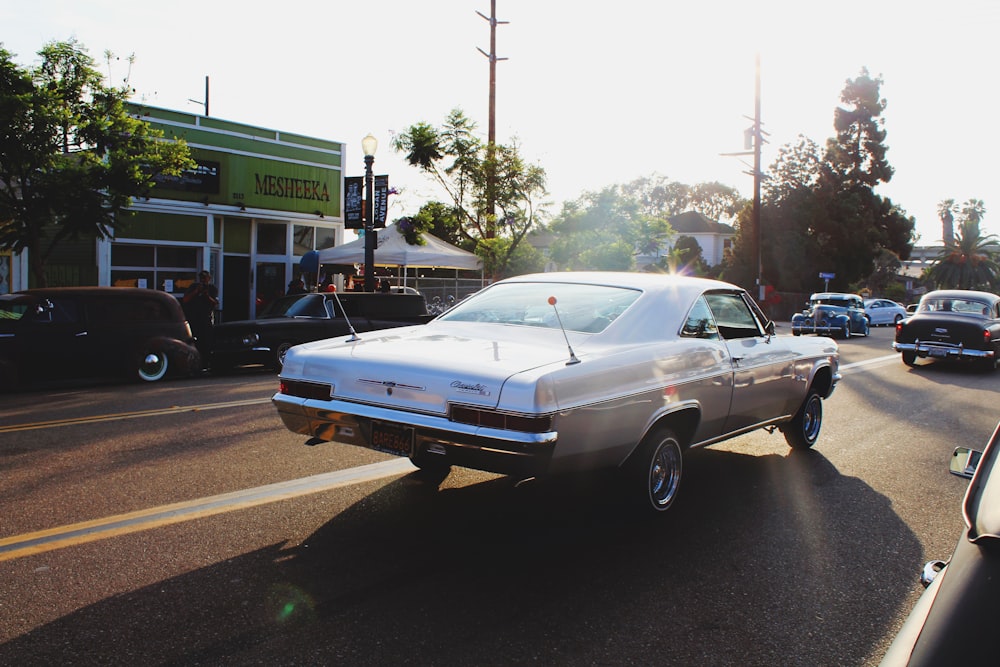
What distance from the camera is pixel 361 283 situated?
2441 cm

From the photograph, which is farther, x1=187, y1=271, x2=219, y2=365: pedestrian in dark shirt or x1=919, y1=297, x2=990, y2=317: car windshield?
x1=919, y1=297, x2=990, y2=317: car windshield

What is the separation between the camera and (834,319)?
89.1 feet

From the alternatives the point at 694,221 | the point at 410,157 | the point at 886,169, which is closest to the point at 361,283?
the point at 410,157

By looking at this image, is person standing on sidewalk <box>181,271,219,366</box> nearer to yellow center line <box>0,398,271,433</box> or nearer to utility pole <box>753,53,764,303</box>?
yellow center line <box>0,398,271,433</box>

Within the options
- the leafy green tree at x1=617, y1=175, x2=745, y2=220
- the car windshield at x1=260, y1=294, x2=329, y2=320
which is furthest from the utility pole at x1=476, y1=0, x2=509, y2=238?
the leafy green tree at x1=617, y1=175, x2=745, y2=220

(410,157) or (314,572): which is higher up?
(410,157)

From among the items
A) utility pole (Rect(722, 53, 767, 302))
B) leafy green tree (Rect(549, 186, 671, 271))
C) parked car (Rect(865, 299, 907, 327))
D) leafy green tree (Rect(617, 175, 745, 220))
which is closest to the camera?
leafy green tree (Rect(549, 186, 671, 271))

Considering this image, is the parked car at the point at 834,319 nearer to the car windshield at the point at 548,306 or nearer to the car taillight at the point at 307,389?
the car windshield at the point at 548,306

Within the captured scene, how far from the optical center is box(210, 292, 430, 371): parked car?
13586 millimetres

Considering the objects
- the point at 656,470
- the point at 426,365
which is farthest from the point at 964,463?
the point at 426,365

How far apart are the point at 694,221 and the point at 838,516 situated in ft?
242

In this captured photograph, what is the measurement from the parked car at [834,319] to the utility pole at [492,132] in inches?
419

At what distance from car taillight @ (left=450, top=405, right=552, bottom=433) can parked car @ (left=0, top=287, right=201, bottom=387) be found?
903 cm

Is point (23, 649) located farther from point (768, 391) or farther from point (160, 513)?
point (768, 391)
